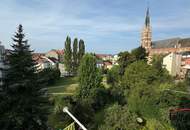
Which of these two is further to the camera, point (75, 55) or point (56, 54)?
point (56, 54)

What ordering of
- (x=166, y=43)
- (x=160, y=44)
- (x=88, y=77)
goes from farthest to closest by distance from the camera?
(x=160, y=44) → (x=166, y=43) → (x=88, y=77)

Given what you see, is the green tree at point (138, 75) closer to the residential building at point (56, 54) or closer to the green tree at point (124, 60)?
the green tree at point (124, 60)

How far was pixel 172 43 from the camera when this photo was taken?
74.4m

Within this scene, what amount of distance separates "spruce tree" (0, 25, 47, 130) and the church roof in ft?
193

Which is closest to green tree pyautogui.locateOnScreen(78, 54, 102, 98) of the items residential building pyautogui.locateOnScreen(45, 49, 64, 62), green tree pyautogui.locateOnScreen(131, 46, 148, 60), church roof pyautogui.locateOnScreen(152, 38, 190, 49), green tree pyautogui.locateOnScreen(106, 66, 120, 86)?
green tree pyautogui.locateOnScreen(106, 66, 120, 86)

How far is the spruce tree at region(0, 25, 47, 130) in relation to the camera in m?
15.8

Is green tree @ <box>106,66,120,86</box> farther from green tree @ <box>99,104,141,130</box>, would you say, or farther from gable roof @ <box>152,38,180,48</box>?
gable roof @ <box>152,38,180,48</box>

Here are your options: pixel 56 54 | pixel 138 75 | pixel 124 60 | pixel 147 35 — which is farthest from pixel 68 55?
pixel 147 35

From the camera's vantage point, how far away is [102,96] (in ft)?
112

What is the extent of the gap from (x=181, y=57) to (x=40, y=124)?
4815cm

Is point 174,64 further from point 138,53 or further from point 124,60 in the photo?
point 124,60

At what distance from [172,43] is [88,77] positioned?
154 feet

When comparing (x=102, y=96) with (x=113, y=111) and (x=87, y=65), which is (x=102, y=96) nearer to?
(x=87, y=65)

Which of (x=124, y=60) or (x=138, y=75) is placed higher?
(x=124, y=60)
